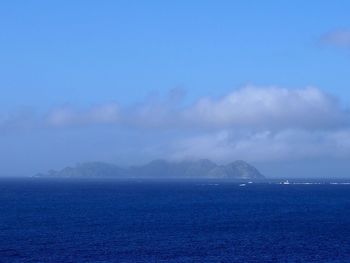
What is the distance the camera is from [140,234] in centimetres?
8969

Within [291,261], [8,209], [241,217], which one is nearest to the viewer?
[291,261]

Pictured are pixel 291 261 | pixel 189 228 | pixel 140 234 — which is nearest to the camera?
pixel 291 261

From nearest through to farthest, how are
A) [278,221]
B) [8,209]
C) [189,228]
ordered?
[189,228], [278,221], [8,209]

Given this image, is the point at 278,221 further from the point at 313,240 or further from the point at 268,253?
the point at 268,253

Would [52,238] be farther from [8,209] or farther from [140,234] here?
[8,209]

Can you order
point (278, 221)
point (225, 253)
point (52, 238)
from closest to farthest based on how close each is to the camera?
point (225, 253)
point (52, 238)
point (278, 221)

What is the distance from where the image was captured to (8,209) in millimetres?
137250

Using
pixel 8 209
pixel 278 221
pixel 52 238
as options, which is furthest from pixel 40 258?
pixel 8 209

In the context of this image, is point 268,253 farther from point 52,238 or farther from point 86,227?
point 86,227

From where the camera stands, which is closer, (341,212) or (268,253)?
(268,253)

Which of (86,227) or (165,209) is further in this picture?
(165,209)

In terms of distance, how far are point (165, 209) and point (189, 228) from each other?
43.2 metres

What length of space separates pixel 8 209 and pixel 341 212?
67.9 meters

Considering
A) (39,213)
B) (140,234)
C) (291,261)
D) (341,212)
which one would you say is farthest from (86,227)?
(341,212)
